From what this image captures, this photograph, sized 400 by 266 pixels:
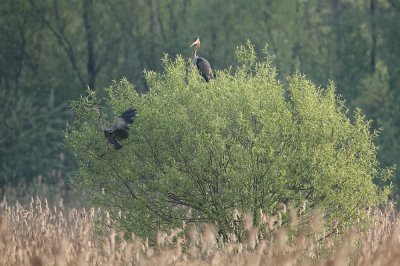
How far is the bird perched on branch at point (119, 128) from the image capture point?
17391 millimetres

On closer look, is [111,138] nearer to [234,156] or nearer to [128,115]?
[128,115]

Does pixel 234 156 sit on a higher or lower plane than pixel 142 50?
lower

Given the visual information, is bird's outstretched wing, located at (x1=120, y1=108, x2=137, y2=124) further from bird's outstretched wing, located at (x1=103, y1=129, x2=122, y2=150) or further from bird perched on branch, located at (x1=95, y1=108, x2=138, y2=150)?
bird's outstretched wing, located at (x1=103, y1=129, x2=122, y2=150)

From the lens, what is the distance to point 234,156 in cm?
1706

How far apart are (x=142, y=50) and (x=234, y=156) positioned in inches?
1240

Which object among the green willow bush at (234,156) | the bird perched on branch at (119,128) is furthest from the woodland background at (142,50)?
the bird perched on branch at (119,128)

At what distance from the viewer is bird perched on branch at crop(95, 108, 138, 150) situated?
685 inches

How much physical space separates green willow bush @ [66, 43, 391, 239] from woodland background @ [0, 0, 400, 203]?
61.2 ft

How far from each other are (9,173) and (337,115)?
25.5m

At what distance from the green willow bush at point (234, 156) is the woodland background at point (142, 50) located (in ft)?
61.2

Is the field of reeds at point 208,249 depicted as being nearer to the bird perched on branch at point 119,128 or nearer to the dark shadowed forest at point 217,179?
the dark shadowed forest at point 217,179

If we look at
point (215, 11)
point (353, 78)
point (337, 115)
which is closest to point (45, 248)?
point (337, 115)

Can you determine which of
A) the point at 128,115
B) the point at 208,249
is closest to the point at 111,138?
the point at 128,115

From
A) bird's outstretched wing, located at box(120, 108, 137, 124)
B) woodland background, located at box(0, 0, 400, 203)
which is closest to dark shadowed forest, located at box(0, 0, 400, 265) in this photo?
bird's outstretched wing, located at box(120, 108, 137, 124)
